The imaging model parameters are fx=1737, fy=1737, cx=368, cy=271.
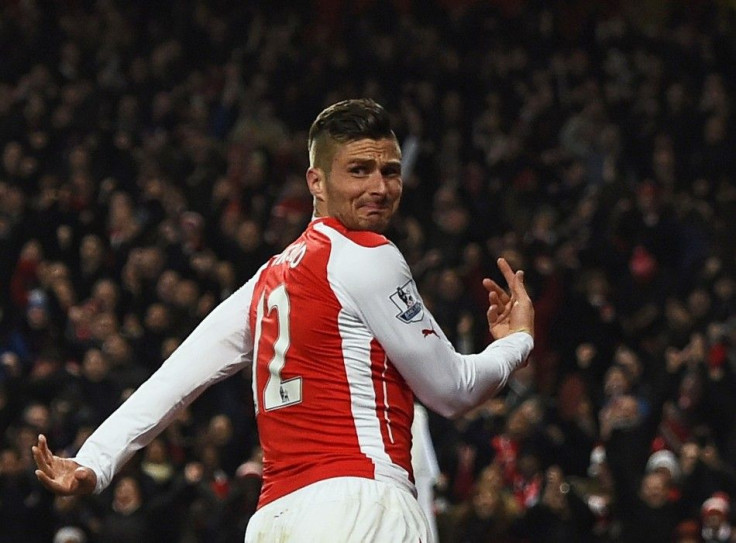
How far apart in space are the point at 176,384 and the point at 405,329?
76cm

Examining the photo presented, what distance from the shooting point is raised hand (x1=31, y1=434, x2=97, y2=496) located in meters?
4.45

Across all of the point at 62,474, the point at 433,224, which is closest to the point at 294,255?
the point at 62,474

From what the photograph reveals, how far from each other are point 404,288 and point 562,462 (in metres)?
8.14

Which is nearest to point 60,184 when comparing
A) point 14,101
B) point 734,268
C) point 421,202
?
point 14,101

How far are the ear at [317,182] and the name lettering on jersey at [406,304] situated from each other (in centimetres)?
38

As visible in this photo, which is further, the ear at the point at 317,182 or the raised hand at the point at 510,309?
the raised hand at the point at 510,309

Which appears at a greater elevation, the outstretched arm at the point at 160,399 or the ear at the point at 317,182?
the ear at the point at 317,182

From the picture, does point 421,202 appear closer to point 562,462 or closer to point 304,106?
point 304,106

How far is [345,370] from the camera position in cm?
441

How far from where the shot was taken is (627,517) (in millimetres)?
11391

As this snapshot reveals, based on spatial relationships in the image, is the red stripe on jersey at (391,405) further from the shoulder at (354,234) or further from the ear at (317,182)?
the ear at (317,182)

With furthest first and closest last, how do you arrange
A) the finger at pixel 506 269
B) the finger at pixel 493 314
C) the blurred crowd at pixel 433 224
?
the blurred crowd at pixel 433 224 → the finger at pixel 493 314 → the finger at pixel 506 269

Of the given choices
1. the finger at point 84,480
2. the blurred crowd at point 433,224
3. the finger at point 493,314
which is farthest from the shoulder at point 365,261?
the blurred crowd at point 433,224

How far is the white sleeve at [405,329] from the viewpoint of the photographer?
4.33 metres
